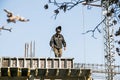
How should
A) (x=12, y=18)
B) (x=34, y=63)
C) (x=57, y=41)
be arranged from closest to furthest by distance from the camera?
1. (x=57, y=41)
2. (x=34, y=63)
3. (x=12, y=18)

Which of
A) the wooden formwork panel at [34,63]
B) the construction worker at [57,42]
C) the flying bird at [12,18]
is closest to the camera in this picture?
the construction worker at [57,42]

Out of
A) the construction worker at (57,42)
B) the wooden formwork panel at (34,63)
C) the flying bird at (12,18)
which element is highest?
the flying bird at (12,18)

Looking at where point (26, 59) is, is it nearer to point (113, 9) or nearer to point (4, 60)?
point (4, 60)

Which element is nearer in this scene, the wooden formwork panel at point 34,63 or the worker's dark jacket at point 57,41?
the worker's dark jacket at point 57,41

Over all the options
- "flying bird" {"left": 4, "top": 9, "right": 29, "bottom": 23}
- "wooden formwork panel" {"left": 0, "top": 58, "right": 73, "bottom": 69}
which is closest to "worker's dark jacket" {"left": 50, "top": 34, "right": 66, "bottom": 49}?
"wooden formwork panel" {"left": 0, "top": 58, "right": 73, "bottom": 69}

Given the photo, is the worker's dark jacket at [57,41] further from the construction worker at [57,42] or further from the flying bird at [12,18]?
the flying bird at [12,18]

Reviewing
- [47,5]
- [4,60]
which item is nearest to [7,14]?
[4,60]

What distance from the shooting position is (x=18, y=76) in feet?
71.7

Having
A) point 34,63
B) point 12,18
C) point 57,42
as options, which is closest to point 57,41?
point 57,42

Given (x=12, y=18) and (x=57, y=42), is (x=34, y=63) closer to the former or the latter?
(x=57, y=42)

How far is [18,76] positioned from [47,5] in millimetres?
13680

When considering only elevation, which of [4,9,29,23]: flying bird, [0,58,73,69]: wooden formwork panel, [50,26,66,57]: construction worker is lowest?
[0,58,73,69]: wooden formwork panel

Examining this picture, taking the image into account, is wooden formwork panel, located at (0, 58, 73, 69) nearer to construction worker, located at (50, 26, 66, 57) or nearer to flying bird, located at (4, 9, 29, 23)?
construction worker, located at (50, 26, 66, 57)

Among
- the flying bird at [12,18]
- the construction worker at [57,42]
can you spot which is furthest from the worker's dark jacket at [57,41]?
the flying bird at [12,18]
